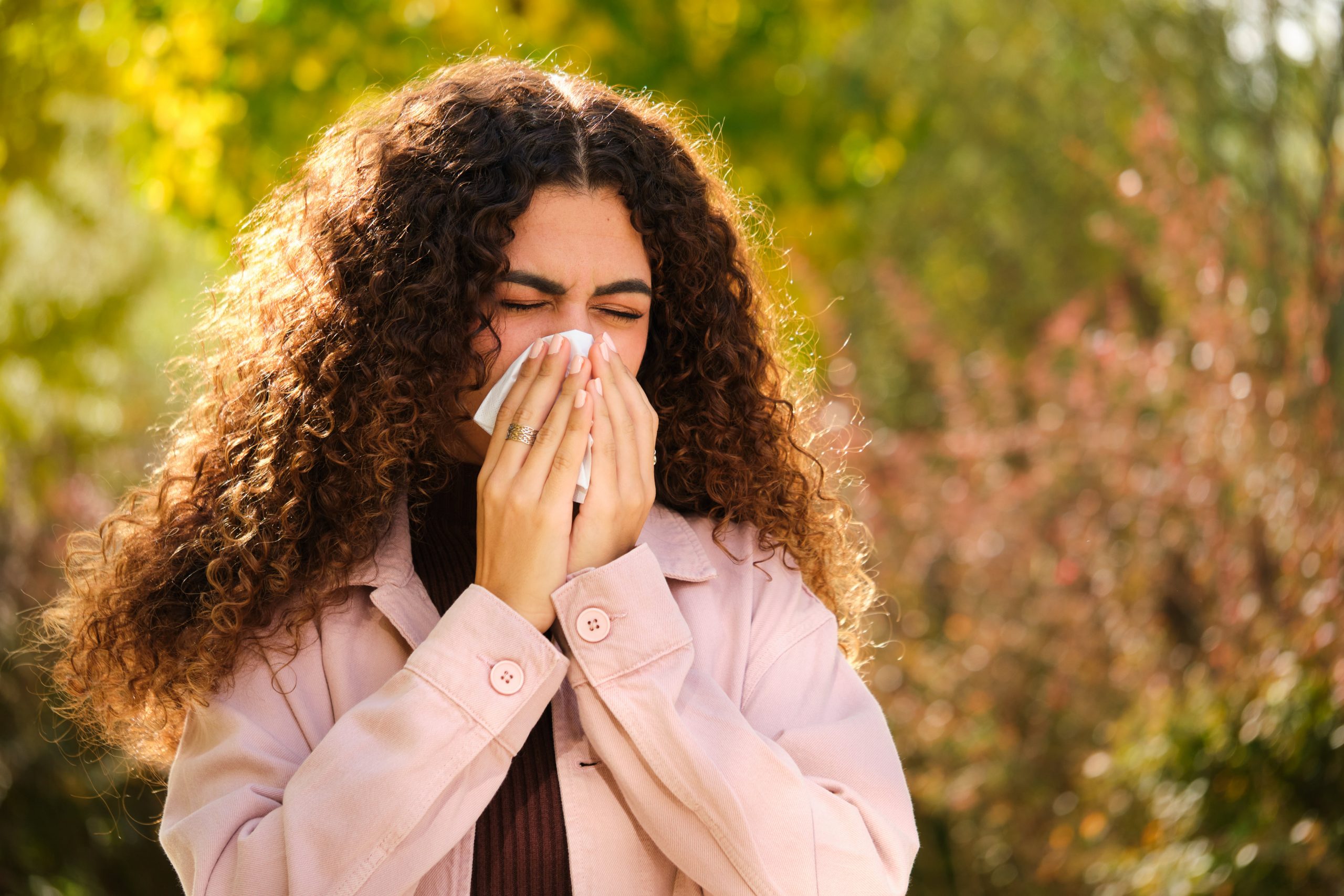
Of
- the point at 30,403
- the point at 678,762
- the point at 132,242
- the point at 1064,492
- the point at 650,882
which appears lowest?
the point at 650,882

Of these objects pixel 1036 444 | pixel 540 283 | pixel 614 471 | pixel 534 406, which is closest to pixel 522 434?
pixel 534 406

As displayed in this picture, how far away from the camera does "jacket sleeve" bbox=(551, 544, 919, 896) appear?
1775 mm

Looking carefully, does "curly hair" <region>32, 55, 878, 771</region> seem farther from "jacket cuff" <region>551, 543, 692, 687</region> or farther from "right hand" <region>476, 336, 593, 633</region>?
"jacket cuff" <region>551, 543, 692, 687</region>

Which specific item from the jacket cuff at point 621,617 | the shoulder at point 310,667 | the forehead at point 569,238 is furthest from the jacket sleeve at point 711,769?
the forehead at point 569,238

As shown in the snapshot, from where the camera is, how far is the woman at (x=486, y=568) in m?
1.77

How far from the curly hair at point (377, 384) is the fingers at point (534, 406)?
16 cm

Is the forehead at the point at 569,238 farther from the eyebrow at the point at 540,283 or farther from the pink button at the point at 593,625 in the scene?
the pink button at the point at 593,625

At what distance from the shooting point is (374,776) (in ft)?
5.56

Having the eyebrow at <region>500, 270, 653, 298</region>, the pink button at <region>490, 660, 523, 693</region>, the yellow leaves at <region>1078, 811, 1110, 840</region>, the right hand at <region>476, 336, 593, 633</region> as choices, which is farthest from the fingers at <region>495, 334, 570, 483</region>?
the yellow leaves at <region>1078, 811, 1110, 840</region>

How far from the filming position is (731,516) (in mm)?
2260

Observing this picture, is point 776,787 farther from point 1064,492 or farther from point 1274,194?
point 1064,492

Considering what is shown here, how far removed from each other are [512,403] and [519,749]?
50cm

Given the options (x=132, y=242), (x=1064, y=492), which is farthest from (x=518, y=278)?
(x=132, y=242)

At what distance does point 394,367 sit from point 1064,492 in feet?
14.6
